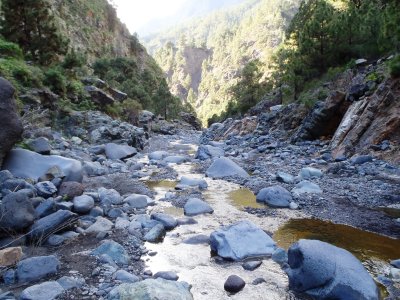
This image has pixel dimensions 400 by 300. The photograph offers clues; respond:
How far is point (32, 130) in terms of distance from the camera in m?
11.0

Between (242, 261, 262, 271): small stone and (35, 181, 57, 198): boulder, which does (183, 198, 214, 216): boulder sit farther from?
(35, 181, 57, 198): boulder

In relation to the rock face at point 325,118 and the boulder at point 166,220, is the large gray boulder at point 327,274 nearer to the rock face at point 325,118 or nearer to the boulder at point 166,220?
the boulder at point 166,220

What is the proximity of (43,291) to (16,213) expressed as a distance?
6.11 ft

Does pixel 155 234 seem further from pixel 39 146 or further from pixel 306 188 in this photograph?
pixel 39 146

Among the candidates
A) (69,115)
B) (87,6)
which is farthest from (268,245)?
(87,6)

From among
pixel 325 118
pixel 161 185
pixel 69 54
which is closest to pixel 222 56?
pixel 69 54

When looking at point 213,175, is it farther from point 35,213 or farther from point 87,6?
point 87,6

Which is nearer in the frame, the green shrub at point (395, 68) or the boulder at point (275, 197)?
the boulder at point (275, 197)

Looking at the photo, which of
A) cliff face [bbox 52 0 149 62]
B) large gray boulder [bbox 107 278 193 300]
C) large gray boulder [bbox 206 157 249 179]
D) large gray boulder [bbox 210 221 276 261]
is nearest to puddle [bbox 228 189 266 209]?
large gray boulder [bbox 206 157 249 179]

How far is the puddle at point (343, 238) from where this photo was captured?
5590 millimetres

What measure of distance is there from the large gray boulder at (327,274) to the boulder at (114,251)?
238 centimetres

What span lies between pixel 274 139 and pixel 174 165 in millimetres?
7709

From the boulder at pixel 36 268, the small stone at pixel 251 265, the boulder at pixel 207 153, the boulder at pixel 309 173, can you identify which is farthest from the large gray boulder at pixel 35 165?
the boulder at pixel 207 153

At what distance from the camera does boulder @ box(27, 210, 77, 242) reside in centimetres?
558
